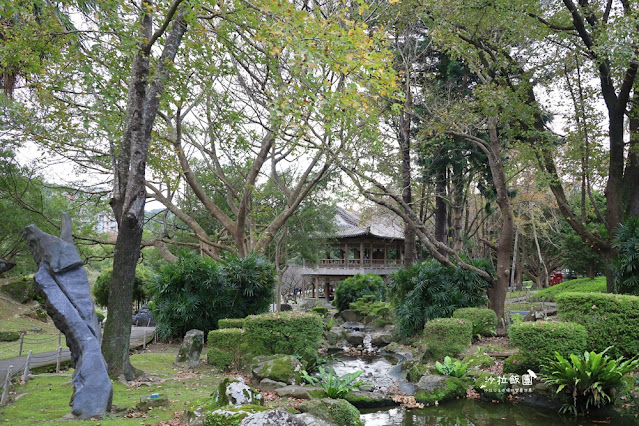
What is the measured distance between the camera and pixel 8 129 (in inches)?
484

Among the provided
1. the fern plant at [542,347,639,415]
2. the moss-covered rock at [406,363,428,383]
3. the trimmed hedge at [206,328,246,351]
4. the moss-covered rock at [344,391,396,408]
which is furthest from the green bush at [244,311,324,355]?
the fern plant at [542,347,639,415]

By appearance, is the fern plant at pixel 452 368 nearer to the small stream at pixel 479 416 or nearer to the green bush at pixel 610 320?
the small stream at pixel 479 416

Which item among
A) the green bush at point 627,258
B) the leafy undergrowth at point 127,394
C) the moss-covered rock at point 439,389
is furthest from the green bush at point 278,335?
the green bush at point 627,258

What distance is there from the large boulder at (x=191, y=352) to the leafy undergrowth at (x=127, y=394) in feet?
0.66

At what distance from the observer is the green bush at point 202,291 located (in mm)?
12683

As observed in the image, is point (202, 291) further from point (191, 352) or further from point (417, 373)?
point (417, 373)

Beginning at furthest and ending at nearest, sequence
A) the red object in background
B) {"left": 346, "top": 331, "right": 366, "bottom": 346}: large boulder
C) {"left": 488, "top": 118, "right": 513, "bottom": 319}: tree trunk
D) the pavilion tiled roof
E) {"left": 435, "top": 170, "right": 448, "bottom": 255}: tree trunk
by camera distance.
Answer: the red object in background
the pavilion tiled roof
{"left": 435, "top": 170, "right": 448, "bottom": 255}: tree trunk
{"left": 346, "top": 331, "right": 366, "bottom": 346}: large boulder
{"left": 488, "top": 118, "right": 513, "bottom": 319}: tree trunk

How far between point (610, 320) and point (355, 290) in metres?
14.7

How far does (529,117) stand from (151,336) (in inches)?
490

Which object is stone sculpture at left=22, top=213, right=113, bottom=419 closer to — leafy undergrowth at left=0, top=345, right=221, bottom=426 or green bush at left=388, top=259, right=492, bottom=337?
leafy undergrowth at left=0, top=345, right=221, bottom=426

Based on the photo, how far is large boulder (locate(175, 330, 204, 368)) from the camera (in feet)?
31.1

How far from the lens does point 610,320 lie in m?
8.15

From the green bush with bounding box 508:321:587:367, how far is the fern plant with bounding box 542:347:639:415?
0.57 m

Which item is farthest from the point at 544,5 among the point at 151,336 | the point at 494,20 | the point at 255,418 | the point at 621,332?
the point at 151,336
